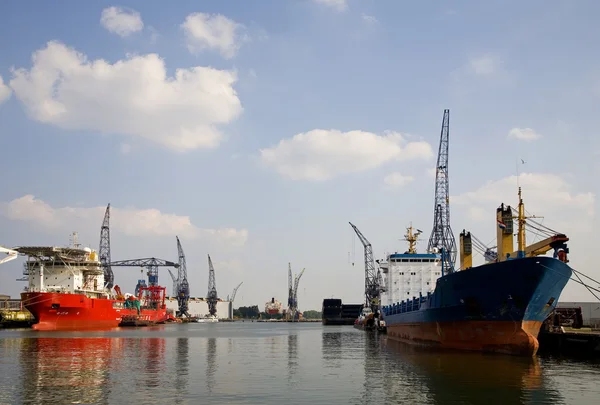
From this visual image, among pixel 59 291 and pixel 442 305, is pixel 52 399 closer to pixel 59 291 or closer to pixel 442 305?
pixel 442 305

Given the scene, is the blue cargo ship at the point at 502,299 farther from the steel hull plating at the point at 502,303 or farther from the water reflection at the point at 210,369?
the water reflection at the point at 210,369

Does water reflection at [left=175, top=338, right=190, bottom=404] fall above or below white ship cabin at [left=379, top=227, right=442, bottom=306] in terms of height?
below

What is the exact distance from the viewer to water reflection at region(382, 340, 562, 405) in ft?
70.0

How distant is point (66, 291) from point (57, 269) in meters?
4.39

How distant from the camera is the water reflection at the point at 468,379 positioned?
840 inches

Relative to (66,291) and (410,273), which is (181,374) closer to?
(410,273)

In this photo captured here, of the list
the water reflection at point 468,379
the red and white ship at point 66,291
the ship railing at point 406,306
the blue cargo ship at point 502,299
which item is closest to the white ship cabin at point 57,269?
the red and white ship at point 66,291

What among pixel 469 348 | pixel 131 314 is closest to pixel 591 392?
pixel 469 348

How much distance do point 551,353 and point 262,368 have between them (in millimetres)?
21946

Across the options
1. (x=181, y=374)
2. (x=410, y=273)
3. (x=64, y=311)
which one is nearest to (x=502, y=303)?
(x=181, y=374)

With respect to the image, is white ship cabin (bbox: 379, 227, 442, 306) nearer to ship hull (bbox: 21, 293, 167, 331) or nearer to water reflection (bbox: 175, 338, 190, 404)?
water reflection (bbox: 175, 338, 190, 404)

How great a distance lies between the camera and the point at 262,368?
31703 mm

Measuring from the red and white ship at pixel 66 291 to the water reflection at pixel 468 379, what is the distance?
195ft

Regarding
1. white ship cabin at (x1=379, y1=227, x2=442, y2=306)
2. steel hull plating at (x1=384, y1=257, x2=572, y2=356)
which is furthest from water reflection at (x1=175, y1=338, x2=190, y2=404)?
white ship cabin at (x1=379, y1=227, x2=442, y2=306)
